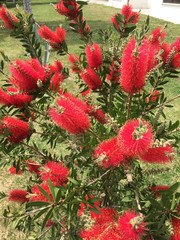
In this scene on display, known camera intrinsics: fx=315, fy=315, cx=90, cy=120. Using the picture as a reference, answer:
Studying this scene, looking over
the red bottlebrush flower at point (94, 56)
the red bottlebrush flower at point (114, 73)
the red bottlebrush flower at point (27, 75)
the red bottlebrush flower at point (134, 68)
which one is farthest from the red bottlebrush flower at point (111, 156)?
the red bottlebrush flower at point (114, 73)

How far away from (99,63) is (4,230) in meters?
2.12

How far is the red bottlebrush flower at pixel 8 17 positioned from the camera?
1517 millimetres

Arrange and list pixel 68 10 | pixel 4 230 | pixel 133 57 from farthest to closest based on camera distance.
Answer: pixel 4 230, pixel 68 10, pixel 133 57

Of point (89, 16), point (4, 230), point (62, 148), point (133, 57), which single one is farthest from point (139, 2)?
point (133, 57)

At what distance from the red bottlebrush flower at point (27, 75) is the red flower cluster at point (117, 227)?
55 centimetres

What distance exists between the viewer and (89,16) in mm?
15008

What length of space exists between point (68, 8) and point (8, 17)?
0.30 m

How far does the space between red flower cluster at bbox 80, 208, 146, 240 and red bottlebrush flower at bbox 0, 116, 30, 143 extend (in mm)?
436

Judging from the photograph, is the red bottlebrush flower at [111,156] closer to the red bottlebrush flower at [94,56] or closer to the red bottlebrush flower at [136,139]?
the red bottlebrush flower at [136,139]

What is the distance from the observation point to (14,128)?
4.10 feet

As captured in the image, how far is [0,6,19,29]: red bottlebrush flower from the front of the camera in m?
1.52

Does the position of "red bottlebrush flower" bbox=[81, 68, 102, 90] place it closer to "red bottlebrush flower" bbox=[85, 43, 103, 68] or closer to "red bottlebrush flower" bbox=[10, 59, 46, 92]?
"red bottlebrush flower" bbox=[85, 43, 103, 68]

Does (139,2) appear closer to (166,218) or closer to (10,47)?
(10,47)

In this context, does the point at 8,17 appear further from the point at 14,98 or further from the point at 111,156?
the point at 111,156
